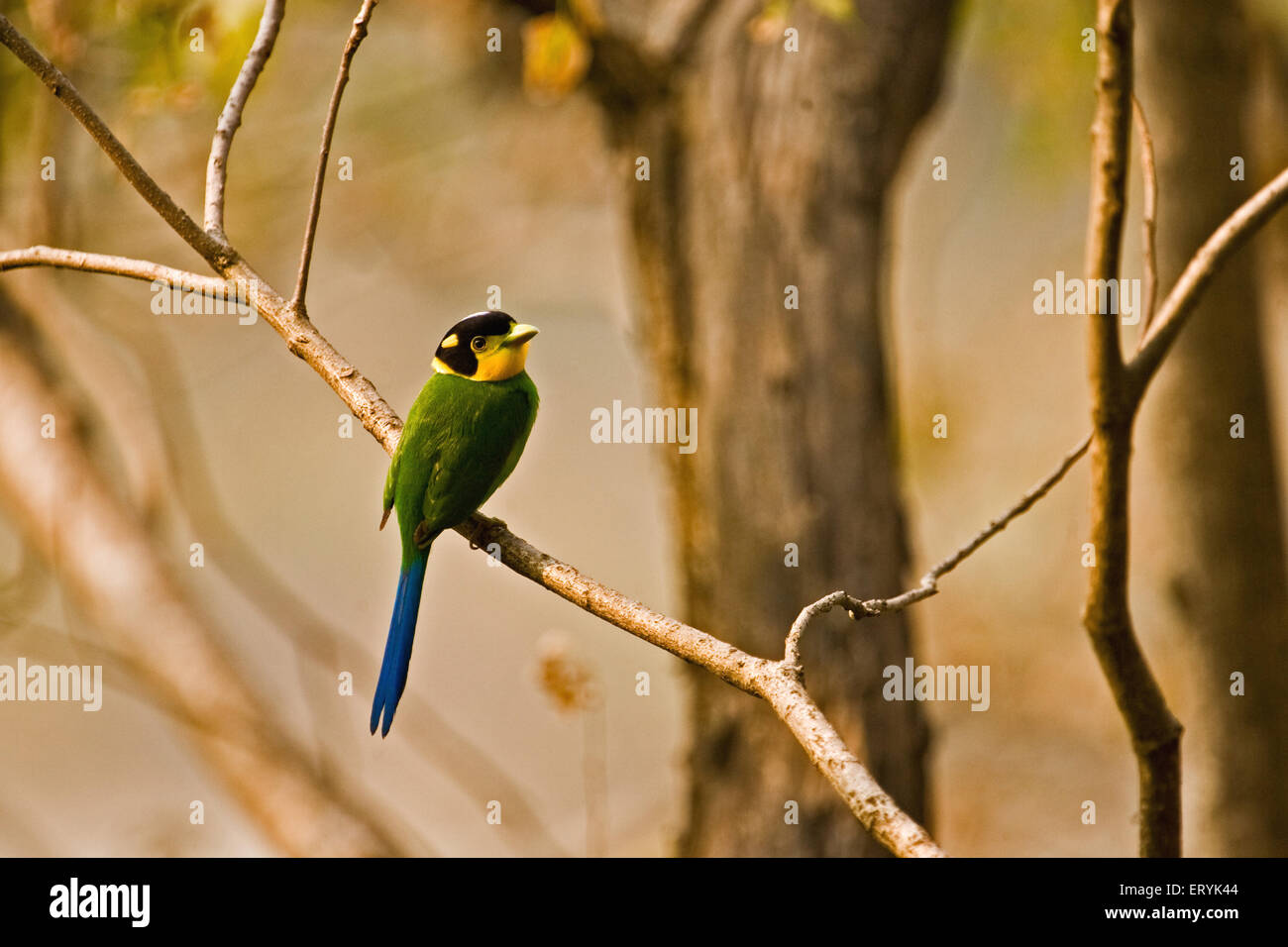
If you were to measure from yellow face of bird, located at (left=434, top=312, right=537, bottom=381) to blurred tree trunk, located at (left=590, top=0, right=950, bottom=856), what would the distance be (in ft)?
4.69

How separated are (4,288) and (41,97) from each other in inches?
28.8

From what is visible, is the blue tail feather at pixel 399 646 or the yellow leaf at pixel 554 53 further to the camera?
the yellow leaf at pixel 554 53

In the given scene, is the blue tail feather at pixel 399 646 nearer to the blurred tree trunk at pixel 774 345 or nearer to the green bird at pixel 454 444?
the green bird at pixel 454 444

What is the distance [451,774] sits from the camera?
4.40m

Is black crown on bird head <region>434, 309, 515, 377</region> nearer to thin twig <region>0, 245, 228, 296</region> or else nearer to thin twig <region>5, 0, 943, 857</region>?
thin twig <region>5, 0, 943, 857</region>

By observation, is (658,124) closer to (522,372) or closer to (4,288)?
(522,372)

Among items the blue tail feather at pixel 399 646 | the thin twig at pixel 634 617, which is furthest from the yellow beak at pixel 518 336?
the blue tail feather at pixel 399 646

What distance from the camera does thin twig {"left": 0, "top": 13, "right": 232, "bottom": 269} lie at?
175 cm

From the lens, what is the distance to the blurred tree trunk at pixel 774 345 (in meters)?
3.79

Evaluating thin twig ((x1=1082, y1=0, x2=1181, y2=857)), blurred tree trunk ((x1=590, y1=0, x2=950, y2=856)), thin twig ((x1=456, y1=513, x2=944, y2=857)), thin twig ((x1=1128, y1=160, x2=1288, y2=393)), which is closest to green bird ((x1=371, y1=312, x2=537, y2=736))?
thin twig ((x1=456, y1=513, x2=944, y2=857))

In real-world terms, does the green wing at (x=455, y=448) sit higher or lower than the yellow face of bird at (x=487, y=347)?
lower

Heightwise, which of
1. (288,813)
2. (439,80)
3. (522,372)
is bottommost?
(288,813)

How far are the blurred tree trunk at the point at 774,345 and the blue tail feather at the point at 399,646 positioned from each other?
1.86m

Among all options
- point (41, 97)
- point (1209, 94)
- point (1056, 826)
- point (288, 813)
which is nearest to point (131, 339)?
point (41, 97)
